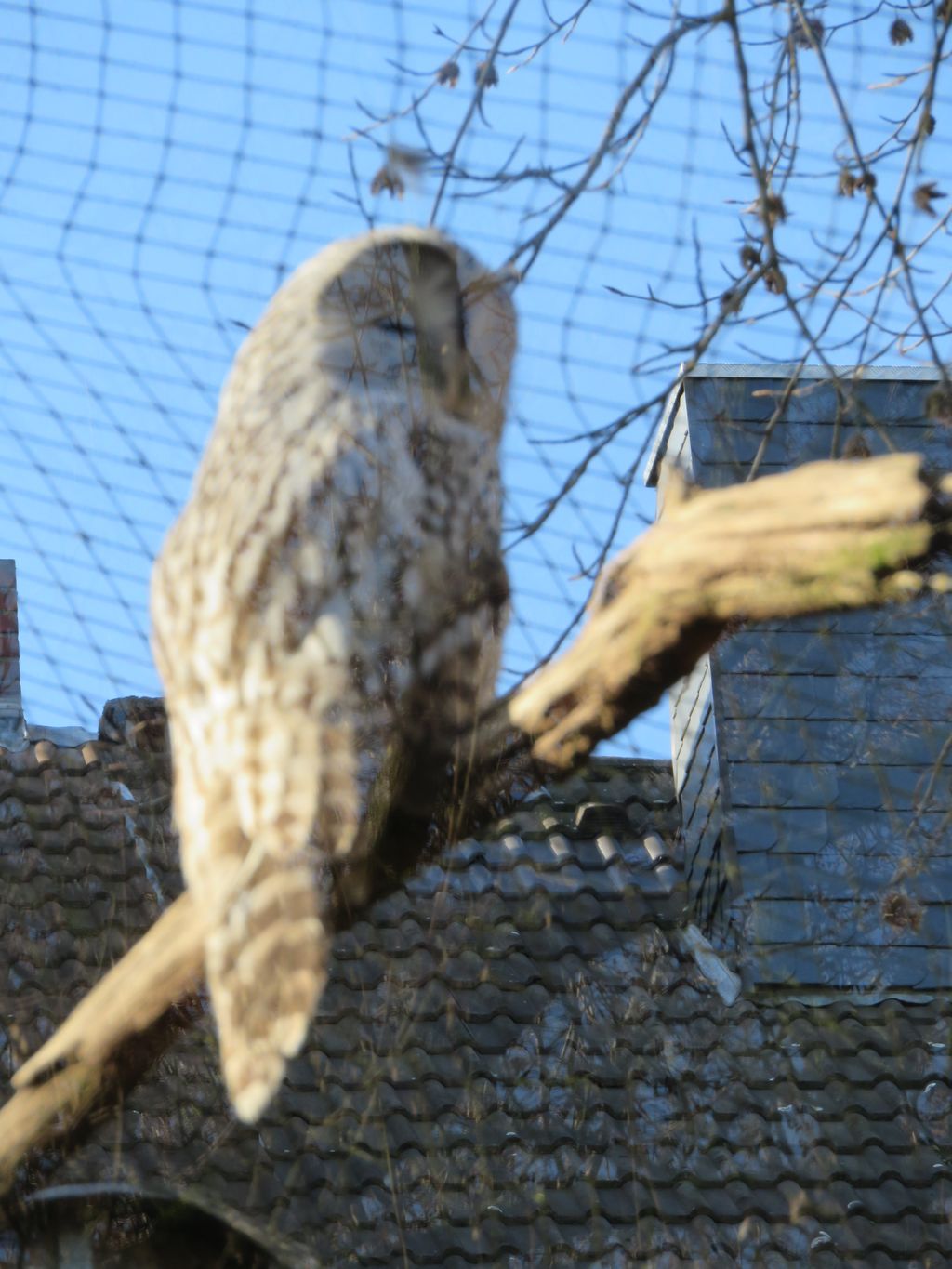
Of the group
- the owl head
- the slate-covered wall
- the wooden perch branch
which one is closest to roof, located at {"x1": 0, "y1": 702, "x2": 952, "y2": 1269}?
the slate-covered wall

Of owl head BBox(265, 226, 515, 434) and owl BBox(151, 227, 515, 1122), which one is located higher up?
owl head BBox(265, 226, 515, 434)

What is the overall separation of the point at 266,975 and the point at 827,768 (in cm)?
336

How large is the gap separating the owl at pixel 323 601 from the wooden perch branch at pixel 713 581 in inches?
5.3

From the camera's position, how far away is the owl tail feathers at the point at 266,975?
1.91 metres

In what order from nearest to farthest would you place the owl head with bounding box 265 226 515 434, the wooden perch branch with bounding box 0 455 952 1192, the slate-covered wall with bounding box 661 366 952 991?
the wooden perch branch with bounding box 0 455 952 1192 → the owl head with bounding box 265 226 515 434 → the slate-covered wall with bounding box 661 366 952 991

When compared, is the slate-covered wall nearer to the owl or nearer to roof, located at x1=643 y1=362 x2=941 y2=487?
roof, located at x1=643 y1=362 x2=941 y2=487

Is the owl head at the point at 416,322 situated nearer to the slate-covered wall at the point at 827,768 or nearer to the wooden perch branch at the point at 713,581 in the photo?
the wooden perch branch at the point at 713,581

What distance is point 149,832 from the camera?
4539 millimetres

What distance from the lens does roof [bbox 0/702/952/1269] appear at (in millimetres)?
3812

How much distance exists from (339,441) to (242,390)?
0.95 feet

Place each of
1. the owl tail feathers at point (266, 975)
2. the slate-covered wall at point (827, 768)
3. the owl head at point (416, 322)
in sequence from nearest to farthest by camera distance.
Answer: the owl tail feathers at point (266, 975)
the owl head at point (416, 322)
the slate-covered wall at point (827, 768)

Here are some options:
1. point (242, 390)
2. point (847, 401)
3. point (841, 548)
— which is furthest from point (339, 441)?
point (841, 548)

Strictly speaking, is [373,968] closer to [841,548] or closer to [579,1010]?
[579,1010]

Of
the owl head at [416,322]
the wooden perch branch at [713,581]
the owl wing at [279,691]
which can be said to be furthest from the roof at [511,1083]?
the wooden perch branch at [713,581]
